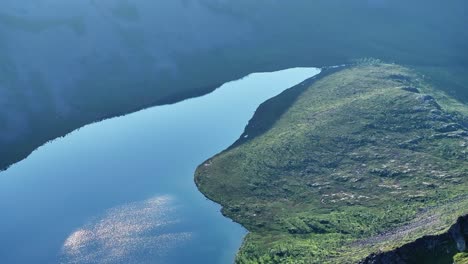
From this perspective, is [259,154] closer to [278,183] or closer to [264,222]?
[278,183]

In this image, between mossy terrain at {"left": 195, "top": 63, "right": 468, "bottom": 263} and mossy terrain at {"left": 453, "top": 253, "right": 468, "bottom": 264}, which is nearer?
mossy terrain at {"left": 453, "top": 253, "right": 468, "bottom": 264}

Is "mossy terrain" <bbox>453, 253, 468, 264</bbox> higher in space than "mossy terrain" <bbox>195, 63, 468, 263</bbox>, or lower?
lower

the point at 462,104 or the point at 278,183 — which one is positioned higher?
the point at 462,104

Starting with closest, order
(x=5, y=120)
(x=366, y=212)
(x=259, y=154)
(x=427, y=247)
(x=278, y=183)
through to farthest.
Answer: (x=427, y=247) → (x=366, y=212) → (x=278, y=183) → (x=259, y=154) → (x=5, y=120)

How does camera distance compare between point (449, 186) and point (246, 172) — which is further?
point (246, 172)

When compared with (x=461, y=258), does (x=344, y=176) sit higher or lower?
higher

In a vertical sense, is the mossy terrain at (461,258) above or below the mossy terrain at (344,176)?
below

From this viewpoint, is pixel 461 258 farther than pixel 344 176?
No

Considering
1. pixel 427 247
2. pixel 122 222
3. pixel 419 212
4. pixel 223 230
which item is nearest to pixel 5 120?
pixel 122 222
